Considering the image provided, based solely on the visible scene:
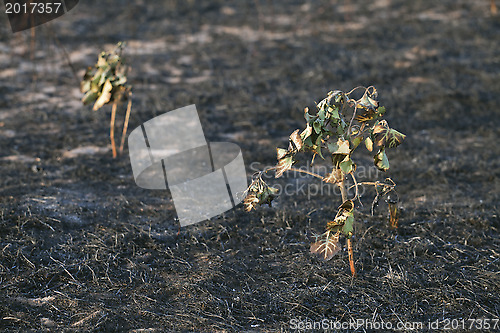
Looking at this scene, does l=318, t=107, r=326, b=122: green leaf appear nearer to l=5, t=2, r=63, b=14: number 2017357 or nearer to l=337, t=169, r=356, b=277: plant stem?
l=337, t=169, r=356, b=277: plant stem

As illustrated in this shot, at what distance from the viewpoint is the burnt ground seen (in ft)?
9.45

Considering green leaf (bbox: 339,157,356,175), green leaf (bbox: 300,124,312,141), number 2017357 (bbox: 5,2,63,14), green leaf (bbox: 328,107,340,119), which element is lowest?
green leaf (bbox: 339,157,356,175)

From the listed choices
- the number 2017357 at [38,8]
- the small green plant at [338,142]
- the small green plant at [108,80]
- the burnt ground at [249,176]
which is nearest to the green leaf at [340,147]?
the small green plant at [338,142]

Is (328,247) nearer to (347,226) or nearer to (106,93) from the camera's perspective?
(347,226)

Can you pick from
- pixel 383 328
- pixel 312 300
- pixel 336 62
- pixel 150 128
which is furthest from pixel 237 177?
pixel 336 62

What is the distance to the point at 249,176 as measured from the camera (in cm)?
422

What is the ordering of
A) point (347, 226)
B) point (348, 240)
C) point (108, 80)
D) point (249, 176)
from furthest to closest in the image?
point (249, 176) < point (108, 80) < point (348, 240) < point (347, 226)

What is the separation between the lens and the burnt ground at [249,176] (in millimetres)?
2879

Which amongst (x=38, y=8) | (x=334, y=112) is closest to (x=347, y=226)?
(x=334, y=112)

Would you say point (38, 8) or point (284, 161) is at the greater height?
point (38, 8)

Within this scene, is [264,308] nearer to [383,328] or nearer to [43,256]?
[383,328]

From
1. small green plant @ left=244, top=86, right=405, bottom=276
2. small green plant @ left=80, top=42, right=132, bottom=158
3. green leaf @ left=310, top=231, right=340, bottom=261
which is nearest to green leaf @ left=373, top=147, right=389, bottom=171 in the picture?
small green plant @ left=244, top=86, right=405, bottom=276

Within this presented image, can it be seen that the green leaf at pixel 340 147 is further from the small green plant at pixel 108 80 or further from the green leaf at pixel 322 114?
the small green plant at pixel 108 80

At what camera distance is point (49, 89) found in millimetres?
5762
